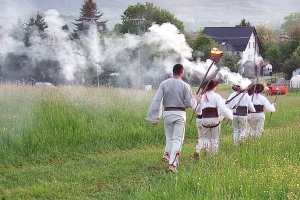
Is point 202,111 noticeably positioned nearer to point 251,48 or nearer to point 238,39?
point 251,48

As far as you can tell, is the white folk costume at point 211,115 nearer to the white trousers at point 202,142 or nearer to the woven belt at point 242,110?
the white trousers at point 202,142

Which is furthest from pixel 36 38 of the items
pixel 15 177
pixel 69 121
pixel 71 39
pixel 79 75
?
pixel 15 177

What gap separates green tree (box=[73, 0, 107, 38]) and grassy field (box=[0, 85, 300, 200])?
5.74 metres

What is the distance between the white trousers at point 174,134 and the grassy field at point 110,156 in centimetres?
39

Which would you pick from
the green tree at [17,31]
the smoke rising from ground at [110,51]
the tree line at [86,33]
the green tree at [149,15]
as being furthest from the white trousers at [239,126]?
the green tree at [149,15]

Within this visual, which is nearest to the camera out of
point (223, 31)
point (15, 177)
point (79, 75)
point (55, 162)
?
point (15, 177)

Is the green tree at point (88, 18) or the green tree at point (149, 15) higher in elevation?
the green tree at point (149, 15)

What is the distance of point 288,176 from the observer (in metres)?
7.23

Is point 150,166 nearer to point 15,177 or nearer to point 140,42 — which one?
point 15,177

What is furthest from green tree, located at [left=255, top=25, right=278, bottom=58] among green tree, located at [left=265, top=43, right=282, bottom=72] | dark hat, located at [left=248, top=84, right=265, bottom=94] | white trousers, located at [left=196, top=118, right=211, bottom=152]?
white trousers, located at [left=196, top=118, right=211, bottom=152]

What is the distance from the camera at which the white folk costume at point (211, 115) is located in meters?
10.4

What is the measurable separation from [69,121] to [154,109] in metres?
3.68

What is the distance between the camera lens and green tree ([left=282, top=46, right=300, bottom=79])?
53075 millimetres

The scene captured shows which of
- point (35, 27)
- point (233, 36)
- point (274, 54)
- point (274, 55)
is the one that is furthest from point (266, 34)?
point (35, 27)
